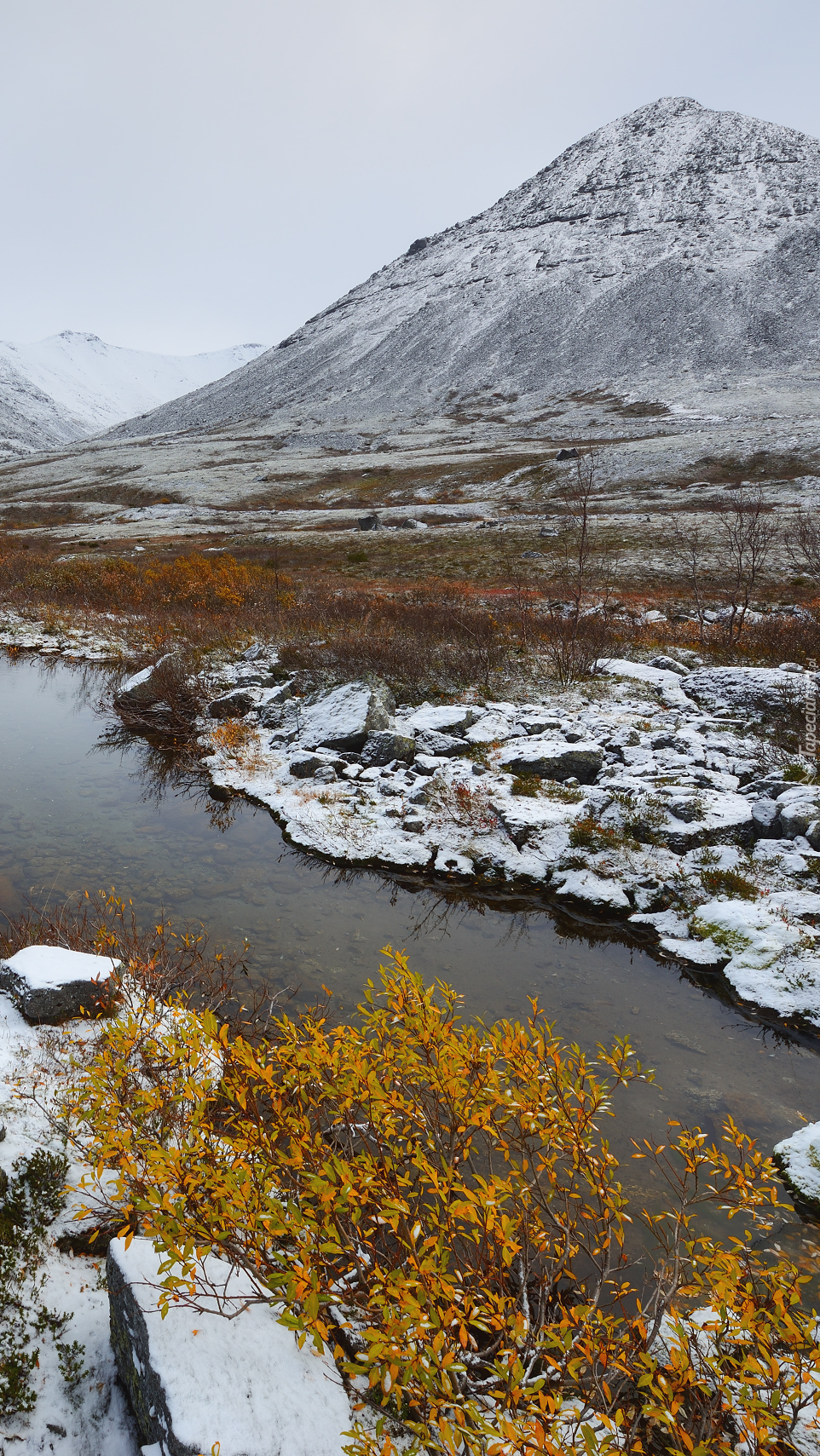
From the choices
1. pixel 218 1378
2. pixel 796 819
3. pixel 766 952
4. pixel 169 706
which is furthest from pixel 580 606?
pixel 218 1378

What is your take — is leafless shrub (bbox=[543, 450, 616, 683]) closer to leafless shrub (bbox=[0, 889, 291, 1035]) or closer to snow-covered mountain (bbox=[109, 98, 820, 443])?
leafless shrub (bbox=[0, 889, 291, 1035])

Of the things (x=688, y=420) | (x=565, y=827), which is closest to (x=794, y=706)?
(x=565, y=827)

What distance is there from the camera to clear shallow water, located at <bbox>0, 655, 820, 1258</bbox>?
565 cm

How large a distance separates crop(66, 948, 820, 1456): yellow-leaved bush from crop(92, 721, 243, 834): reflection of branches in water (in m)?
7.13

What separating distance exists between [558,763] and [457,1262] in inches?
327

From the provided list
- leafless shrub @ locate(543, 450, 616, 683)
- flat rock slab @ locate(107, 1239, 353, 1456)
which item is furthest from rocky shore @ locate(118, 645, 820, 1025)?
flat rock slab @ locate(107, 1239, 353, 1456)

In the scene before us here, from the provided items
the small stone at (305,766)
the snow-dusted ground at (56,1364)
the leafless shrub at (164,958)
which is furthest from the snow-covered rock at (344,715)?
the snow-dusted ground at (56,1364)

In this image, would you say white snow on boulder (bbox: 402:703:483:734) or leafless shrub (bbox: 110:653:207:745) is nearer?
white snow on boulder (bbox: 402:703:483:734)

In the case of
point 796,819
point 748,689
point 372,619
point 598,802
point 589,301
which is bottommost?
point 598,802

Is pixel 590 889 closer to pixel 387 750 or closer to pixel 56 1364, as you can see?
pixel 387 750

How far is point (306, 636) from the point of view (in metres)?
18.1

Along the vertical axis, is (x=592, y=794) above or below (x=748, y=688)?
below

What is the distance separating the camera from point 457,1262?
329 centimetres

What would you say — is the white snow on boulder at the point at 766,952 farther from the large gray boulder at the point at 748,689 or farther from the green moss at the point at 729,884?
the large gray boulder at the point at 748,689
